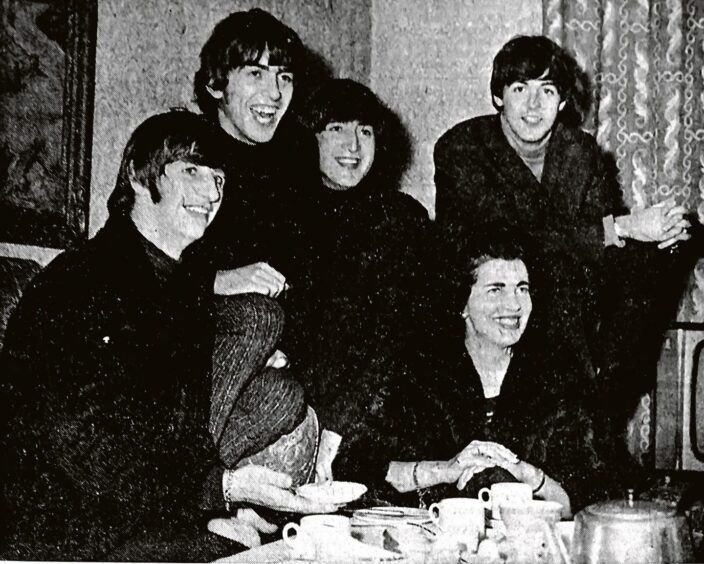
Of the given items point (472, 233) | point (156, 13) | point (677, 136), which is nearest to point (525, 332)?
point (472, 233)

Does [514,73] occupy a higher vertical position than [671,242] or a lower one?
higher

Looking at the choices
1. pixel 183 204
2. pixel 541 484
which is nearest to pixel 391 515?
pixel 541 484

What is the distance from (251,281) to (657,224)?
856 mm

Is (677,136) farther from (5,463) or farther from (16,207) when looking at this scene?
(5,463)

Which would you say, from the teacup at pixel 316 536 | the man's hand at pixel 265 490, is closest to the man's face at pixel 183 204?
the man's hand at pixel 265 490

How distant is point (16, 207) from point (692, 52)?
1394mm

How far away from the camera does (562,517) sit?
1915mm

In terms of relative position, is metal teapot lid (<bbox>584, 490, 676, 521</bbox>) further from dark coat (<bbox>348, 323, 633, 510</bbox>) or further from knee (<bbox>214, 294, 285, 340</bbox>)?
knee (<bbox>214, 294, 285, 340</bbox>)

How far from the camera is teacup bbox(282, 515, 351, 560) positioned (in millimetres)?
1620

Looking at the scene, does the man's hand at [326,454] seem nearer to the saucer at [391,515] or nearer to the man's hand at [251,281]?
the saucer at [391,515]

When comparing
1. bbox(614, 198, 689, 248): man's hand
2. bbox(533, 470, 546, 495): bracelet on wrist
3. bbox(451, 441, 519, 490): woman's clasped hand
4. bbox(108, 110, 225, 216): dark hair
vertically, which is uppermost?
bbox(108, 110, 225, 216): dark hair

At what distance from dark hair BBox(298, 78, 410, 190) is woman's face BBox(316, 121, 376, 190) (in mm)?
12

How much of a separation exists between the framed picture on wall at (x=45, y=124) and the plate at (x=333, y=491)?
2.11 feet

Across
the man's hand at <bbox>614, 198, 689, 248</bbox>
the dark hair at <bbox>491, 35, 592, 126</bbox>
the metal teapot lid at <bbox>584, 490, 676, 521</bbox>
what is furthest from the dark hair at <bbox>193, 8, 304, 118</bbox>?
the metal teapot lid at <bbox>584, 490, 676, 521</bbox>
